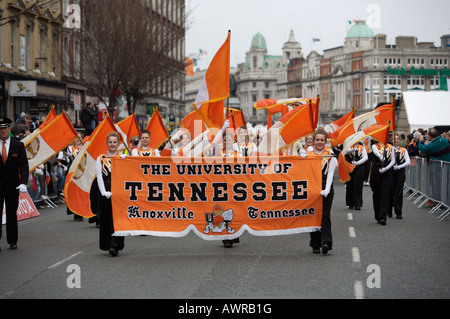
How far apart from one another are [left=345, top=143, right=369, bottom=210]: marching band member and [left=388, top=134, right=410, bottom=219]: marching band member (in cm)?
165

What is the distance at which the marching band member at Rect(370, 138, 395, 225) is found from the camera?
1609cm

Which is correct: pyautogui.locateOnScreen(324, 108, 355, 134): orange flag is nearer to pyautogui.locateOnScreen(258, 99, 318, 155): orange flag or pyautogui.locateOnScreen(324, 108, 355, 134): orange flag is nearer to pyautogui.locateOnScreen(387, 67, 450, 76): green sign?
pyautogui.locateOnScreen(258, 99, 318, 155): orange flag

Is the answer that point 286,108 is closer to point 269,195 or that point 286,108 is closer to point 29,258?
point 269,195

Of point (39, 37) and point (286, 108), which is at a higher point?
point (39, 37)

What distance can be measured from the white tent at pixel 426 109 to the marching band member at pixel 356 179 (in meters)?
12.8

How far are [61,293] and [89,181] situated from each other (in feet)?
20.9

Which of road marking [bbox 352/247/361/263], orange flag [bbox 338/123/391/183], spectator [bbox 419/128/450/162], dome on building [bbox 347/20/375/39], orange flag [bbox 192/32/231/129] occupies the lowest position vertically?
road marking [bbox 352/247/361/263]

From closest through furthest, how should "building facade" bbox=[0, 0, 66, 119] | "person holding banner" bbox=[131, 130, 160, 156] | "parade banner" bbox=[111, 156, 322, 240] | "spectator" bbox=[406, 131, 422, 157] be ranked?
"parade banner" bbox=[111, 156, 322, 240] → "person holding banner" bbox=[131, 130, 160, 156] → "spectator" bbox=[406, 131, 422, 157] → "building facade" bbox=[0, 0, 66, 119]

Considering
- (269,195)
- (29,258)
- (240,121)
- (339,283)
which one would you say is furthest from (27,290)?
(240,121)

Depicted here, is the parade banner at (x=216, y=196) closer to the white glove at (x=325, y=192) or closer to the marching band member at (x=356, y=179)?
the white glove at (x=325, y=192)

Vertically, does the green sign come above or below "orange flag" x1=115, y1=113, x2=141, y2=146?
above

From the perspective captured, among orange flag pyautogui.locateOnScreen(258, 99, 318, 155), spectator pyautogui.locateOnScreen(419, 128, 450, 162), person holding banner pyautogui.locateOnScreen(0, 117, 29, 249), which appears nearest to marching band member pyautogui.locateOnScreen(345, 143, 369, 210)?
spectator pyautogui.locateOnScreen(419, 128, 450, 162)

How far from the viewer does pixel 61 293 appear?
8.56 m
